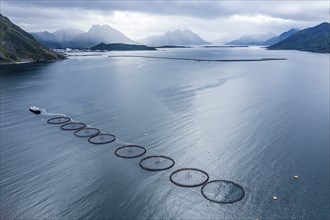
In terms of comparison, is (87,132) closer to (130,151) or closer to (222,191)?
(130,151)

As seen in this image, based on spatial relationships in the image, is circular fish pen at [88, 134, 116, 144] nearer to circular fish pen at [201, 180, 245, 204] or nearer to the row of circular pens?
the row of circular pens

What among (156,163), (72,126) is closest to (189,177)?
(156,163)

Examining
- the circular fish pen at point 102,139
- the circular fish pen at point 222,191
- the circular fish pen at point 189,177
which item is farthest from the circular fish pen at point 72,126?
the circular fish pen at point 222,191

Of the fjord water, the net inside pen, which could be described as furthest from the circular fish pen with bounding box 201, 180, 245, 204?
the net inside pen

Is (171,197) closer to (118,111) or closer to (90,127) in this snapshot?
(90,127)

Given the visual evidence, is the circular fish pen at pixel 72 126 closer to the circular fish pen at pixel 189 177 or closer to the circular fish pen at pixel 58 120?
the circular fish pen at pixel 58 120

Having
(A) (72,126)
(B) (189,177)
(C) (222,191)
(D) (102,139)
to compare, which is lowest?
(C) (222,191)
